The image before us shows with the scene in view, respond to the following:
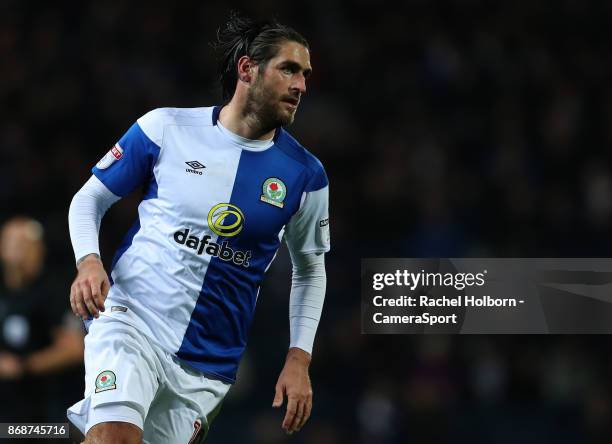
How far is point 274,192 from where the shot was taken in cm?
396

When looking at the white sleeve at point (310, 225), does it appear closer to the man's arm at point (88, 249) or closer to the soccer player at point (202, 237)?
the soccer player at point (202, 237)

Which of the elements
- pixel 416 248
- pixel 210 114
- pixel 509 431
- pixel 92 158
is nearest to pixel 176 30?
pixel 92 158

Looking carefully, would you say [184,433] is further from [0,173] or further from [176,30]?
[176,30]

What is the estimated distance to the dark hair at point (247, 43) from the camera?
13.2ft

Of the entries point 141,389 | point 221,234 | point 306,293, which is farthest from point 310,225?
point 141,389

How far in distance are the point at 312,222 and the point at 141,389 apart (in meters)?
1.01

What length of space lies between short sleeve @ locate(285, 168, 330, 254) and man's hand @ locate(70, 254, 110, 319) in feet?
3.02

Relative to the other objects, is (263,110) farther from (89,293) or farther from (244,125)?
(89,293)

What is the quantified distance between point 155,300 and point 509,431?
15.1 ft

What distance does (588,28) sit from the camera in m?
10.6

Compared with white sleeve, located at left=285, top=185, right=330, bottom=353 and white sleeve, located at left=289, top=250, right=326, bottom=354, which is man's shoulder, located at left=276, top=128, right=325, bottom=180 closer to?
white sleeve, located at left=285, top=185, right=330, bottom=353

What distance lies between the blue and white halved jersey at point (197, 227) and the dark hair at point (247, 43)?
0.29 meters

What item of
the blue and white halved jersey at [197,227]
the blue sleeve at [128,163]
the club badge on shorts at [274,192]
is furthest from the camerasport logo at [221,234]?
the blue sleeve at [128,163]

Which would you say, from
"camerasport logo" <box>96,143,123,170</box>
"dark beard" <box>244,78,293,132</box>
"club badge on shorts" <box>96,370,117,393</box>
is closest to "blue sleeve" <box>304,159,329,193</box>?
"dark beard" <box>244,78,293,132</box>
